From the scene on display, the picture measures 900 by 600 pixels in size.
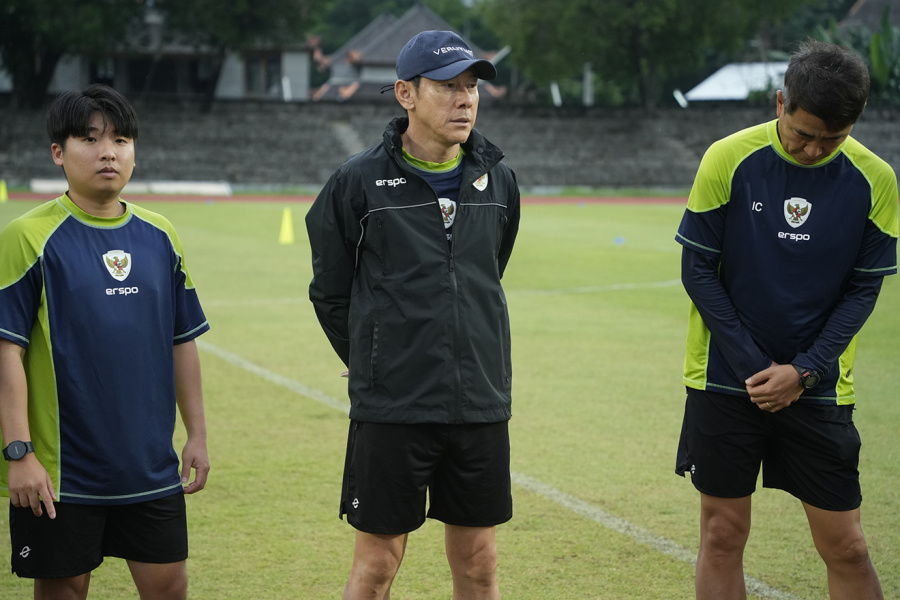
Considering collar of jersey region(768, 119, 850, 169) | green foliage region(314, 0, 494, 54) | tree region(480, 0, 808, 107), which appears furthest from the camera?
green foliage region(314, 0, 494, 54)

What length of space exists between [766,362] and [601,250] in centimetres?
1600

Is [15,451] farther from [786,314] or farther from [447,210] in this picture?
[786,314]

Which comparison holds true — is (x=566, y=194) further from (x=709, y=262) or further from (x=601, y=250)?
(x=709, y=262)

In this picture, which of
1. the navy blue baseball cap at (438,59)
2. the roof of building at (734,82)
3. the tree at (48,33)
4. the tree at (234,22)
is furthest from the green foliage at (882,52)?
the navy blue baseball cap at (438,59)

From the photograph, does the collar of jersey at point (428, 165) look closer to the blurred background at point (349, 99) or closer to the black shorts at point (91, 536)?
the black shorts at point (91, 536)

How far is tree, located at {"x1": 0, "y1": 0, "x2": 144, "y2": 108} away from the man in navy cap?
40840mm

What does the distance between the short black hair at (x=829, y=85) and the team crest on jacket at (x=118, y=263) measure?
85.5 inches

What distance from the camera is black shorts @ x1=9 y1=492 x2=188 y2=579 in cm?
318

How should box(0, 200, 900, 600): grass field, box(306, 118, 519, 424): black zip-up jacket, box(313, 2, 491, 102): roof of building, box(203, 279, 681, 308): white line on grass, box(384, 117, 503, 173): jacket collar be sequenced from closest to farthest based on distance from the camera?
box(306, 118, 519, 424): black zip-up jacket → box(384, 117, 503, 173): jacket collar → box(0, 200, 900, 600): grass field → box(203, 279, 681, 308): white line on grass → box(313, 2, 491, 102): roof of building

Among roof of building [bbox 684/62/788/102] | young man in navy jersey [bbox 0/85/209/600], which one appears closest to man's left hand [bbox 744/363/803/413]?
young man in navy jersey [bbox 0/85/209/600]

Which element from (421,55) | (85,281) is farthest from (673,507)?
(85,281)

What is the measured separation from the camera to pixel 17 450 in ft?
10.2

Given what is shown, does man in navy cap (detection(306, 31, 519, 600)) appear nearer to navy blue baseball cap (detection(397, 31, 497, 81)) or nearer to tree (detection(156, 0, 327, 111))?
navy blue baseball cap (detection(397, 31, 497, 81))

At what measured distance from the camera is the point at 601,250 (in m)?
19.4
